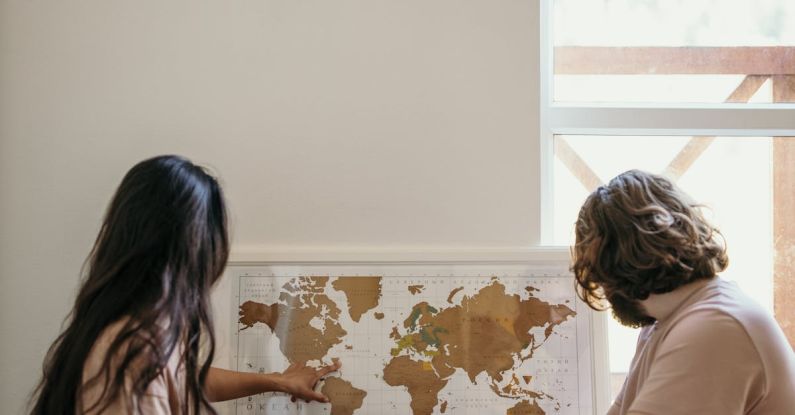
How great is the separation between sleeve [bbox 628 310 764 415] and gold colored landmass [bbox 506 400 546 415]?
52 centimetres

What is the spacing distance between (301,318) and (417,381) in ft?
1.09

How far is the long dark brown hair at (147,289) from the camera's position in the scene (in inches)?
39.8

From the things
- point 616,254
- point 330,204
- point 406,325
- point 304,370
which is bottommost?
point 304,370

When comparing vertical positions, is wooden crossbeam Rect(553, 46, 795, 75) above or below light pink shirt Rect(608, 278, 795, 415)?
above

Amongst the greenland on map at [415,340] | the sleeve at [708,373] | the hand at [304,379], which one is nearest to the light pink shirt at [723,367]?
the sleeve at [708,373]

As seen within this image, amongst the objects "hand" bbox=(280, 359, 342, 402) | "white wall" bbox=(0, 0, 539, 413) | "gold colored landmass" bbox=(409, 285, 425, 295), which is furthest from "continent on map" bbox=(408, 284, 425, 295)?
"hand" bbox=(280, 359, 342, 402)

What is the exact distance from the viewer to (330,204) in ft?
5.51

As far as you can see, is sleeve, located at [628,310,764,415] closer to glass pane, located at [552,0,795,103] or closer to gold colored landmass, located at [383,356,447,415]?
gold colored landmass, located at [383,356,447,415]

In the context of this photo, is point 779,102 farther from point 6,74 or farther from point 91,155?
point 6,74

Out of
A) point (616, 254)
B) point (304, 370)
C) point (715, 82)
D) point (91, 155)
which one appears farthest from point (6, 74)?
point (715, 82)

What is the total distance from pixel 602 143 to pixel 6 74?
1.62 metres

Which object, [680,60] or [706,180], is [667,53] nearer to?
[680,60]

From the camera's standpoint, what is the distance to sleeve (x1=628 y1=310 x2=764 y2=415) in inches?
42.8

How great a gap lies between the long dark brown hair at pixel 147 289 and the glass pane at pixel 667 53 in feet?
3.79
